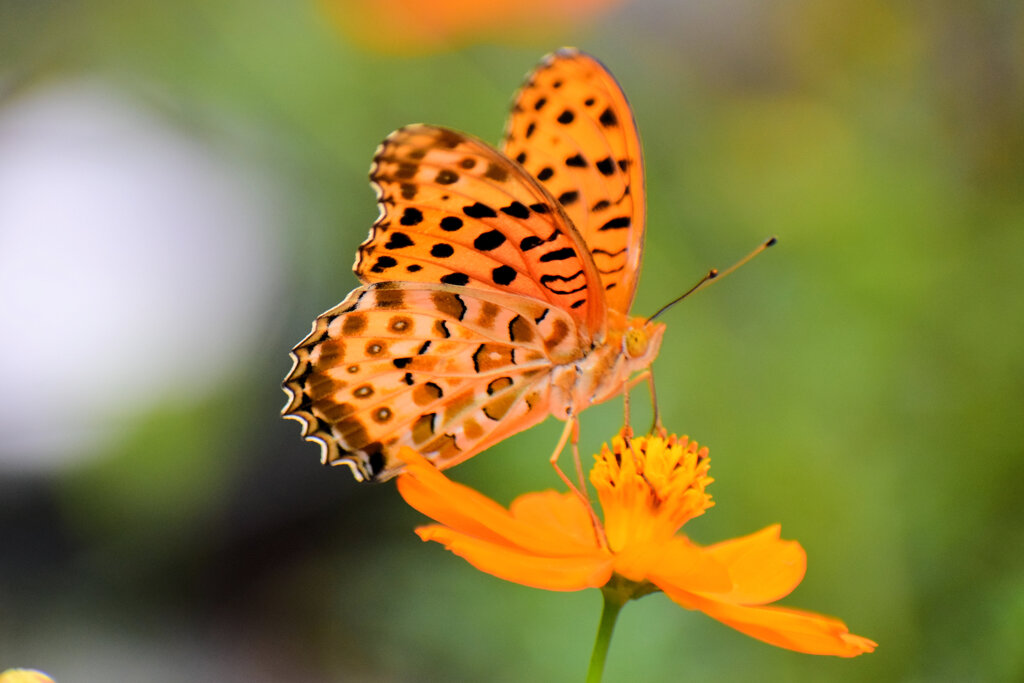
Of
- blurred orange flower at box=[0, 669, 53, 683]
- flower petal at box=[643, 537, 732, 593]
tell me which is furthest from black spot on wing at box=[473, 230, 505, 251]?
blurred orange flower at box=[0, 669, 53, 683]

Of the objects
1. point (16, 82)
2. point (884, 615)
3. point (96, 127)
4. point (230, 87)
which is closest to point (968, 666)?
point (884, 615)

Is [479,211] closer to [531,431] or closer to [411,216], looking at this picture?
[411,216]

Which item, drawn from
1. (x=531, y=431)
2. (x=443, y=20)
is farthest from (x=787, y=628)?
(x=443, y=20)

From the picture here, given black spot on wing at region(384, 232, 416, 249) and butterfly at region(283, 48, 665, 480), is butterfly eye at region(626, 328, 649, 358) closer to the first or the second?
butterfly at region(283, 48, 665, 480)

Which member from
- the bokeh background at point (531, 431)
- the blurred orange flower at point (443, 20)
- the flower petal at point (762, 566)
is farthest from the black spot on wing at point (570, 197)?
the blurred orange flower at point (443, 20)

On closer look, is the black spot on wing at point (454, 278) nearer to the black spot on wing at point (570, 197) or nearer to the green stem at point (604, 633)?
the black spot on wing at point (570, 197)

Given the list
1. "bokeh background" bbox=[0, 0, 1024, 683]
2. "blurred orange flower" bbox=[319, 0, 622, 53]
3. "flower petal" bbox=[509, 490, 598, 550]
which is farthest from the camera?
"blurred orange flower" bbox=[319, 0, 622, 53]
